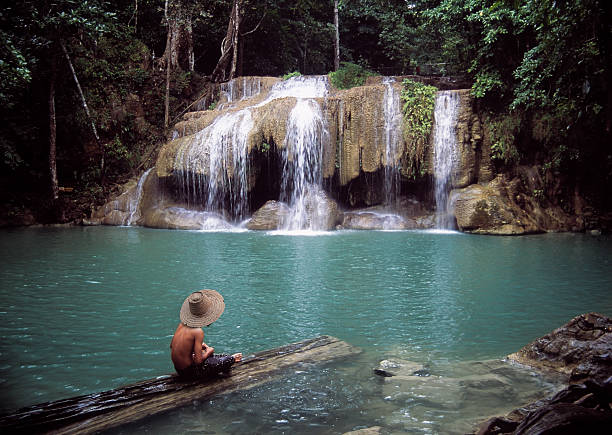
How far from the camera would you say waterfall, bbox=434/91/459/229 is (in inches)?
623

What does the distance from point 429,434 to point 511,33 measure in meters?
15.6

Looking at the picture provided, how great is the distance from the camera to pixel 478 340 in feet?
A: 16.6

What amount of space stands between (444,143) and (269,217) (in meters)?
6.80

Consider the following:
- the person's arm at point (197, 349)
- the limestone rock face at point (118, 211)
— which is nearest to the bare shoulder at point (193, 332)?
the person's arm at point (197, 349)

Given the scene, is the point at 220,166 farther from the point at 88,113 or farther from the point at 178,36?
the point at 178,36

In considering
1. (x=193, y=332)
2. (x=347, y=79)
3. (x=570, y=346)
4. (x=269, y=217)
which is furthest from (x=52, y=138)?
(x=570, y=346)

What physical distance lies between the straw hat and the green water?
24.7 inches

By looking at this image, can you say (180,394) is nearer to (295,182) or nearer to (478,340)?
(478,340)

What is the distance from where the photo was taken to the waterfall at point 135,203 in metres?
16.8

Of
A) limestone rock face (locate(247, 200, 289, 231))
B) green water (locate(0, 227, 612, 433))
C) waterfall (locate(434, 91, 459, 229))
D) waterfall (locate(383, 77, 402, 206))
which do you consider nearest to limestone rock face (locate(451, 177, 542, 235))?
waterfall (locate(434, 91, 459, 229))

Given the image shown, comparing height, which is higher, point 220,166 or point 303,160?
point 303,160

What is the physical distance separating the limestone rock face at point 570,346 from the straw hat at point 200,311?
114 inches

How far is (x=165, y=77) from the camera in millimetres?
20875

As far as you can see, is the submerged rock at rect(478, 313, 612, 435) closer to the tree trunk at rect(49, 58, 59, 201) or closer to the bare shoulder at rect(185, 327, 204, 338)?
the bare shoulder at rect(185, 327, 204, 338)
